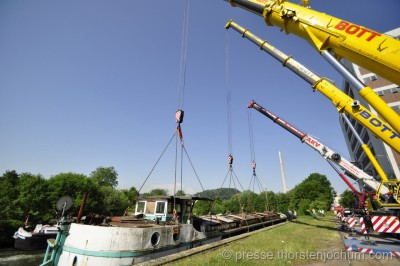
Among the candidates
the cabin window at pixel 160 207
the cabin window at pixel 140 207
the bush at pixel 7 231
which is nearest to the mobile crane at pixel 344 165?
the cabin window at pixel 160 207

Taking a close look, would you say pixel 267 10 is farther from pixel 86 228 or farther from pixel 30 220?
pixel 30 220

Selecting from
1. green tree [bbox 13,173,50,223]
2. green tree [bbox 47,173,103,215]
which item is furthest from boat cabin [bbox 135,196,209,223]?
green tree [bbox 13,173,50,223]

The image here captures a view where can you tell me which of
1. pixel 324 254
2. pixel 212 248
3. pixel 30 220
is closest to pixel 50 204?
pixel 30 220

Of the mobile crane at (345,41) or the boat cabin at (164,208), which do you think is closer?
the mobile crane at (345,41)

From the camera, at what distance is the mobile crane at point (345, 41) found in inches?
183

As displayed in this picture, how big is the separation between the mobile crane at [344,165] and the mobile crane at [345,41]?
21.1 feet

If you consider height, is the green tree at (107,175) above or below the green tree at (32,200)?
above

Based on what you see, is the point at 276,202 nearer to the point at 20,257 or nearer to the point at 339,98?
the point at 20,257

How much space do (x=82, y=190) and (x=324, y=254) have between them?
134ft

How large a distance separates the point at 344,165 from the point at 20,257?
30.2 m

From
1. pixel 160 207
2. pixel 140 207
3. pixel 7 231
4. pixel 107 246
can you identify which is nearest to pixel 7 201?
pixel 7 231

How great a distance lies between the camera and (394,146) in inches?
254

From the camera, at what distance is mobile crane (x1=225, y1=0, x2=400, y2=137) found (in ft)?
15.3

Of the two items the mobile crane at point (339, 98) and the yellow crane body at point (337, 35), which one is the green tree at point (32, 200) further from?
the yellow crane body at point (337, 35)
